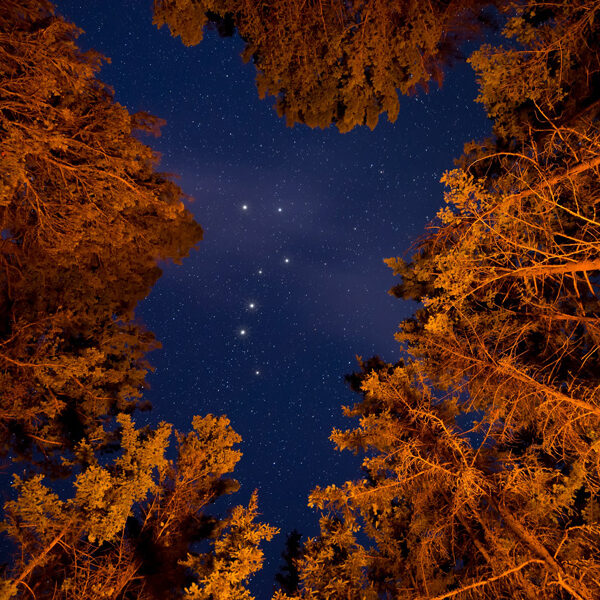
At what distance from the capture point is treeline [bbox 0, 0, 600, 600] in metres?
5.02

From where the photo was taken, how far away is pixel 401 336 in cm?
940

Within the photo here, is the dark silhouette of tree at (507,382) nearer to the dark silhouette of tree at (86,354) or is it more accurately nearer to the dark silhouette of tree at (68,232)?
the dark silhouette of tree at (86,354)

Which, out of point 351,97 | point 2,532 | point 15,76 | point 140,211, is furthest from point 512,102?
point 2,532

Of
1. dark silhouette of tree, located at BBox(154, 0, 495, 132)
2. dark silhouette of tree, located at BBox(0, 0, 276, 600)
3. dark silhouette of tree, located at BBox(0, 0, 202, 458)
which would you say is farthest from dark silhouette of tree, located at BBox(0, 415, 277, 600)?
dark silhouette of tree, located at BBox(154, 0, 495, 132)

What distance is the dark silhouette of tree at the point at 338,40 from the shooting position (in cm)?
597

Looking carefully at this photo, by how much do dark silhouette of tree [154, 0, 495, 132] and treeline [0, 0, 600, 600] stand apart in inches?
1.5

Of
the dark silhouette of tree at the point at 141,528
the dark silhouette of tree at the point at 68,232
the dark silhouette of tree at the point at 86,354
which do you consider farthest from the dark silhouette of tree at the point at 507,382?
the dark silhouette of tree at the point at 68,232

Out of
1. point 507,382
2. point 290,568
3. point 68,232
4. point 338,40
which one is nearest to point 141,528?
point 290,568

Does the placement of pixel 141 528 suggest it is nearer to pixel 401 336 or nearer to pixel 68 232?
pixel 68 232

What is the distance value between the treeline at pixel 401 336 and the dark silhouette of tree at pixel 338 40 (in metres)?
0.04

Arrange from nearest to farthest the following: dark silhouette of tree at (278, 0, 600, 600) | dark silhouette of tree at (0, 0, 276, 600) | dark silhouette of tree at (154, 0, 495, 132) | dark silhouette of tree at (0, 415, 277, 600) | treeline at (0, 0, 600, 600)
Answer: dark silhouette of tree at (278, 0, 600, 600) → treeline at (0, 0, 600, 600) → dark silhouette of tree at (0, 0, 276, 600) → dark silhouette of tree at (154, 0, 495, 132) → dark silhouette of tree at (0, 415, 277, 600)

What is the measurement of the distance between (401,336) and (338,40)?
6.61 m

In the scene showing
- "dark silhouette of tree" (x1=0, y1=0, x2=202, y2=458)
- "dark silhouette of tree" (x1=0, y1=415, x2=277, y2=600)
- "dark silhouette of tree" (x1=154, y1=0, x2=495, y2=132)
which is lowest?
"dark silhouette of tree" (x1=0, y1=415, x2=277, y2=600)

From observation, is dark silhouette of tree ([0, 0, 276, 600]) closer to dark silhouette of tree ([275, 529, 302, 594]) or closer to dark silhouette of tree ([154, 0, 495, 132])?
dark silhouette of tree ([275, 529, 302, 594])
